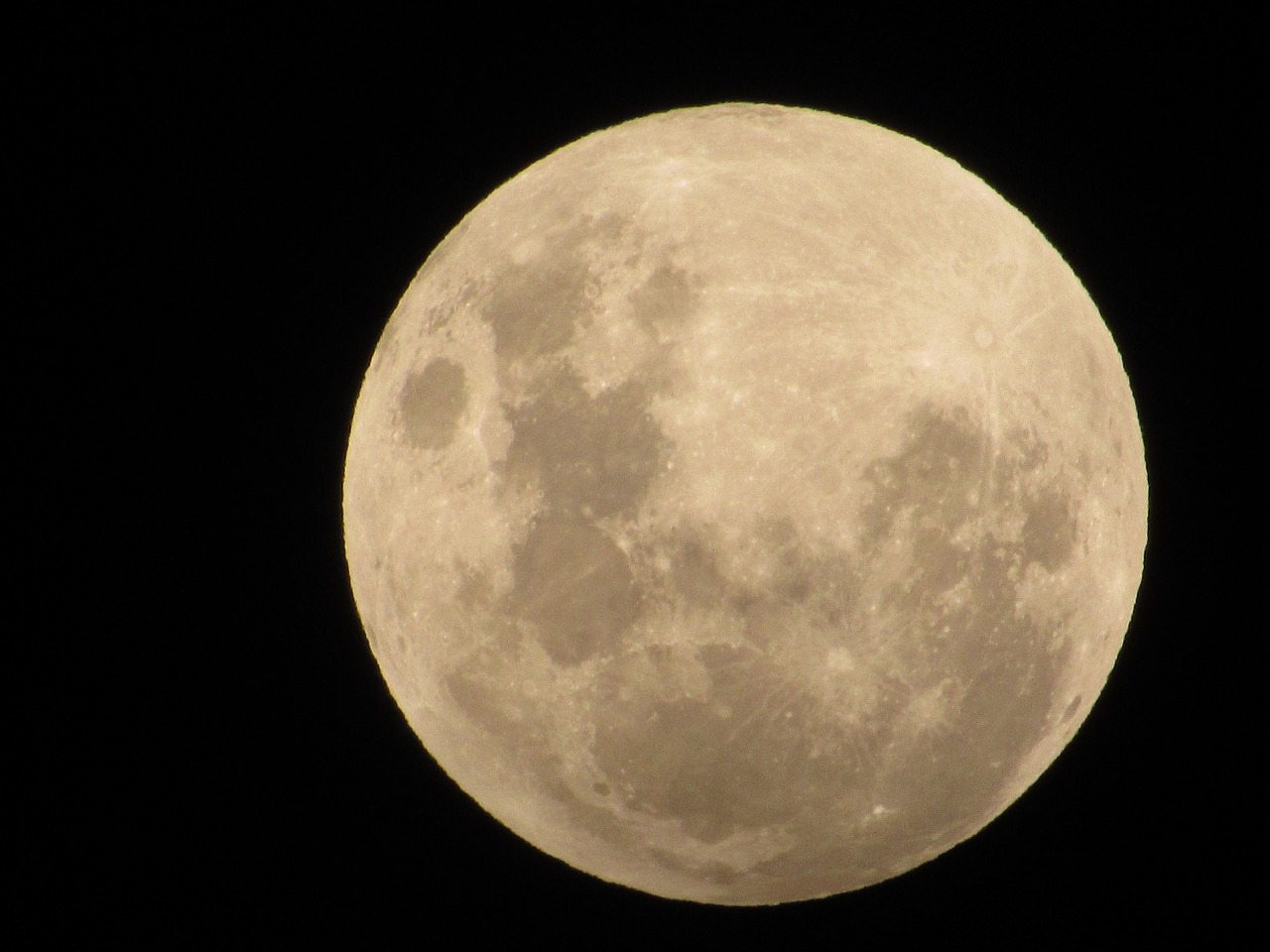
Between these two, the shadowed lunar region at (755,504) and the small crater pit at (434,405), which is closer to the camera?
the shadowed lunar region at (755,504)

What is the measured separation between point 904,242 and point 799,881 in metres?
2.39

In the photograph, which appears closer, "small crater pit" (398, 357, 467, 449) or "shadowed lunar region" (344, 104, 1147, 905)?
"shadowed lunar region" (344, 104, 1147, 905)

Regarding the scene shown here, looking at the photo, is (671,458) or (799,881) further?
(799,881)

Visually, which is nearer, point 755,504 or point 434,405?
point 755,504

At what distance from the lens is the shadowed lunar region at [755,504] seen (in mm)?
3707

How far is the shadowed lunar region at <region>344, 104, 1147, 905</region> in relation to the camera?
146 inches

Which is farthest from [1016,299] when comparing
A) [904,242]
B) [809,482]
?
[809,482]

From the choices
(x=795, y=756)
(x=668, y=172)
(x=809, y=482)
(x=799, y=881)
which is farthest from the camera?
(x=799, y=881)

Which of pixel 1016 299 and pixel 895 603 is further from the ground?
pixel 1016 299

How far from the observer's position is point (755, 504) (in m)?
3.66

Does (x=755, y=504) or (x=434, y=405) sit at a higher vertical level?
(x=434, y=405)

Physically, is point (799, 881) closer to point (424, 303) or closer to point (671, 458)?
point (671, 458)

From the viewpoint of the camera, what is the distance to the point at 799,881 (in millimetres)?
4449

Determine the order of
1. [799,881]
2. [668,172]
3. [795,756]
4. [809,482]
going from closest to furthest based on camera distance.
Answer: [809,482], [795,756], [668,172], [799,881]
